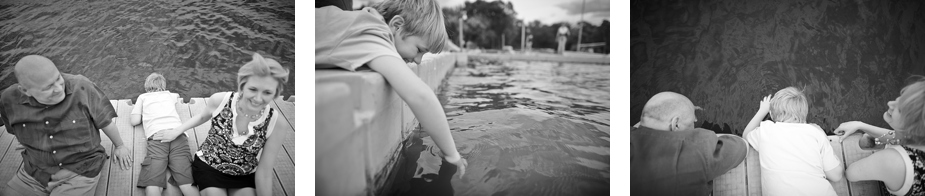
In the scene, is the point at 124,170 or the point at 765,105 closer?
the point at 124,170

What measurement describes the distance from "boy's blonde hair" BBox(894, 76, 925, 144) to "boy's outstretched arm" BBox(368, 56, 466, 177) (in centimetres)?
222

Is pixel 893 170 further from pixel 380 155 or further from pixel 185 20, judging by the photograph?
pixel 185 20

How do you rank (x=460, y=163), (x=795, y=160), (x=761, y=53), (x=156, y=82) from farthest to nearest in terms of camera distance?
1. (x=761, y=53)
2. (x=795, y=160)
3. (x=460, y=163)
4. (x=156, y=82)

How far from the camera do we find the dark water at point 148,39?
2.68 m

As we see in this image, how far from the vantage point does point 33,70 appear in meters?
2.65

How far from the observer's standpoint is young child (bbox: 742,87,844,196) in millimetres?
3184

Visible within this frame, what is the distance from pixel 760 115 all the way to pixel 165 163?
278cm

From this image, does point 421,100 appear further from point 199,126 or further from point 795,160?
point 795,160

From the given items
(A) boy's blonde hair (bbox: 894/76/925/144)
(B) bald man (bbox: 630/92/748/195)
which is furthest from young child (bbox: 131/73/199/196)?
(A) boy's blonde hair (bbox: 894/76/925/144)

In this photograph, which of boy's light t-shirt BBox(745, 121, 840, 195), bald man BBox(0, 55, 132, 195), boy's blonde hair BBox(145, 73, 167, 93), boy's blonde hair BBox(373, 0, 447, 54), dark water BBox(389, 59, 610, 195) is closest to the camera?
bald man BBox(0, 55, 132, 195)

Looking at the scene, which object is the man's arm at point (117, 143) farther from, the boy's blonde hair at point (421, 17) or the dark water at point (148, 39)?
the boy's blonde hair at point (421, 17)

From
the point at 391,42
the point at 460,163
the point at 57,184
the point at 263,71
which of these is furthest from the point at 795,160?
the point at 57,184

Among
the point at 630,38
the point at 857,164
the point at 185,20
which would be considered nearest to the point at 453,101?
the point at 630,38

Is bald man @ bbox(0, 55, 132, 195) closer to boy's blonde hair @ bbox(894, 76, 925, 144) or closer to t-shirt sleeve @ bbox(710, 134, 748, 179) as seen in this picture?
t-shirt sleeve @ bbox(710, 134, 748, 179)
